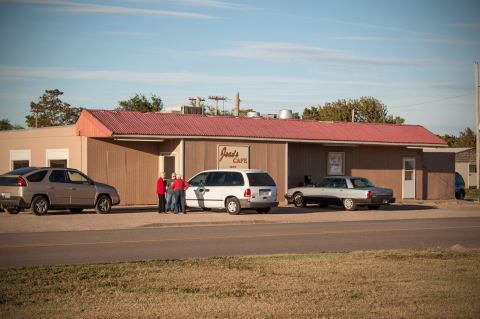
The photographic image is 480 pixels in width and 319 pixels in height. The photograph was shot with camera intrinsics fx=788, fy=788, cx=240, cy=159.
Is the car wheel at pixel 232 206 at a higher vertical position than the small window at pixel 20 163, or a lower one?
lower

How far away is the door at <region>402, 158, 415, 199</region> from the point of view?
145ft

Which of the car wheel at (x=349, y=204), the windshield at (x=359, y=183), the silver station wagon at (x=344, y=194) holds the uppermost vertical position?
the windshield at (x=359, y=183)

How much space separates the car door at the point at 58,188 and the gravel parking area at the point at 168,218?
1.81ft

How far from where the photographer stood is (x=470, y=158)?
217ft

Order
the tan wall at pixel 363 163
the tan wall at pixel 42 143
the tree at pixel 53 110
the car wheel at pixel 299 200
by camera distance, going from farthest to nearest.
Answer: the tree at pixel 53 110 < the tan wall at pixel 363 163 < the car wheel at pixel 299 200 < the tan wall at pixel 42 143

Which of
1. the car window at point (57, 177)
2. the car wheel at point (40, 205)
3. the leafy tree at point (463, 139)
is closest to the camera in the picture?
the car wheel at point (40, 205)

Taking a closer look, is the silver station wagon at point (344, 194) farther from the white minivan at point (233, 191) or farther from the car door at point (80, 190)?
the car door at point (80, 190)

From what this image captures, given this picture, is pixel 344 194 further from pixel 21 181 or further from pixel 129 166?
pixel 21 181

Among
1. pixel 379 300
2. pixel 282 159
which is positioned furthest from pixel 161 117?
pixel 379 300

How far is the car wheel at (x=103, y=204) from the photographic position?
29.3 meters

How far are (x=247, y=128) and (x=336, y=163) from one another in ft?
20.0

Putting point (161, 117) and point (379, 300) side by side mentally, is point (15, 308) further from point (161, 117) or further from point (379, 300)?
point (161, 117)

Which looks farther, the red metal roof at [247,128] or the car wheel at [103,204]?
the red metal roof at [247,128]

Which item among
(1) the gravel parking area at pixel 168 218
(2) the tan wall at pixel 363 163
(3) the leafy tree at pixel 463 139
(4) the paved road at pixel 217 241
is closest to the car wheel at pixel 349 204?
(1) the gravel parking area at pixel 168 218
